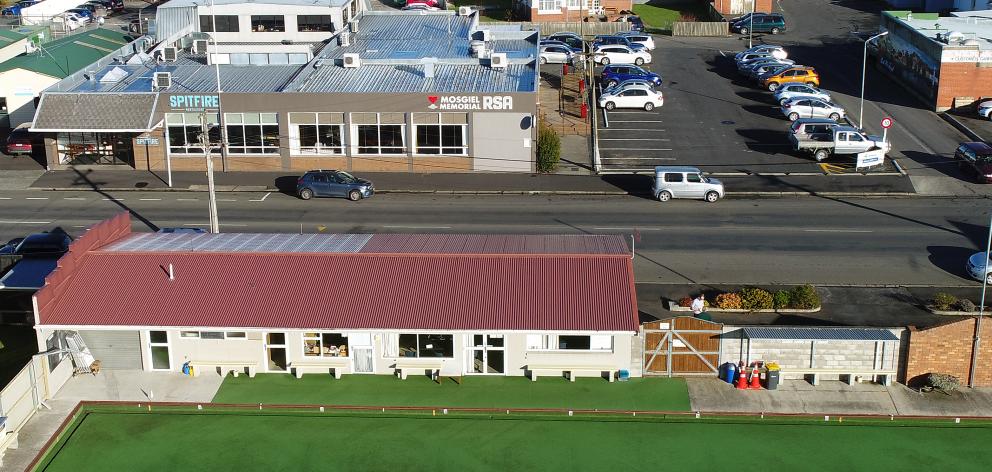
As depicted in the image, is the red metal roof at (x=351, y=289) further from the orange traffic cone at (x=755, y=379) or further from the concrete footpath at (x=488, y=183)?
the concrete footpath at (x=488, y=183)

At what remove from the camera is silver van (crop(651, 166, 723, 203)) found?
2120 inches

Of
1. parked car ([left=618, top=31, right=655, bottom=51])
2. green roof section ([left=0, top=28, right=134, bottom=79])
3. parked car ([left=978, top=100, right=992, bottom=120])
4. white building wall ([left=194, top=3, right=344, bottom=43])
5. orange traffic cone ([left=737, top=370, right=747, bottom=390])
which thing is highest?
white building wall ([left=194, top=3, right=344, bottom=43])

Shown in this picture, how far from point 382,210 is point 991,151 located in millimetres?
31613

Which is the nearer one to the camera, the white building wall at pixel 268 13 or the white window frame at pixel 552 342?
the white window frame at pixel 552 342

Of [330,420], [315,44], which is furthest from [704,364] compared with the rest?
[315,44]

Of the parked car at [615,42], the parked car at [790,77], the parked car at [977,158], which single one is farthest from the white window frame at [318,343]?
the parked car at [615,42]

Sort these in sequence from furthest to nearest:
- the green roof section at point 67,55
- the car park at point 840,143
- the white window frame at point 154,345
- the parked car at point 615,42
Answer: the parked car at point 615,42
the green roof section at point 67,55
the car park at point 840,143
the white window frame at point 154,345

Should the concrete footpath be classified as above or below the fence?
below

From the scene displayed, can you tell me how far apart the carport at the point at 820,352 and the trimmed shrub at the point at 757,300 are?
4.55 metres

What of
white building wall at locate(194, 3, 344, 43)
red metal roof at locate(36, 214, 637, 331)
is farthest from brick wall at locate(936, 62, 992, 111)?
white building wall at locate(194, 3, 344, 43)

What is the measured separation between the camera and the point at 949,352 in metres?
34.7

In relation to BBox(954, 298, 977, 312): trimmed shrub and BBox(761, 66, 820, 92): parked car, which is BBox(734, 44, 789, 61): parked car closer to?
BBox(761, 66, 820, 92): parked car

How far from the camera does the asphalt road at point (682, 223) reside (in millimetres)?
44781

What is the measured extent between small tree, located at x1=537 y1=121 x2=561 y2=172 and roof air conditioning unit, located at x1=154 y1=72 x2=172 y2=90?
20842 millimetres
